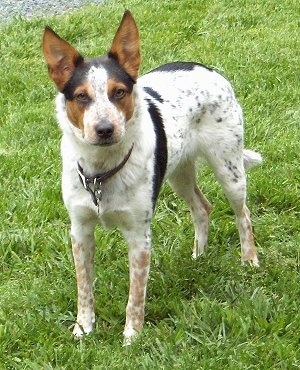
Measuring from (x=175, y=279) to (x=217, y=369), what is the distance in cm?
98

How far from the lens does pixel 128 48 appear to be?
167 inches

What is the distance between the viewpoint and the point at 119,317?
475cm

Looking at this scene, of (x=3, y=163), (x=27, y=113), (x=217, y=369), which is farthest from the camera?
(x=27, y=113)

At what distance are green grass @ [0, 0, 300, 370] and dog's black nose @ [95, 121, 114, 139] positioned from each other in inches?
44.5

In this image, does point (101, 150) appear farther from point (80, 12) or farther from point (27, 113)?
point (80, 12)

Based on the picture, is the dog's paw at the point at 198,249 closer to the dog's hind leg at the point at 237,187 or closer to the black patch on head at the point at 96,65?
the dog's hind leg at the point at 237,187

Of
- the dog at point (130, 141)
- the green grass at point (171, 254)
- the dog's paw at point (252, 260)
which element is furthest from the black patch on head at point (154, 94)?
the dog's paw at point (252, 260)

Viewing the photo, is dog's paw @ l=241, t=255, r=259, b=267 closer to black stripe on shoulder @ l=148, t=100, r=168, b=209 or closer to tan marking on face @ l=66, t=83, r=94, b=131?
black stripe on shoulder @ l=148, t=100, r=168, b=209

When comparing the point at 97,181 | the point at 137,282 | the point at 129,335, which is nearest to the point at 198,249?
the point at 137,282

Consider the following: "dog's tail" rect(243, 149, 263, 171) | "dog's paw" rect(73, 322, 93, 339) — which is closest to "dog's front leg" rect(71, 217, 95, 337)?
"dog's paw" rect(73, 322, 93, 339)

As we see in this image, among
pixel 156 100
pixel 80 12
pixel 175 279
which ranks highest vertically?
pixel 156 100

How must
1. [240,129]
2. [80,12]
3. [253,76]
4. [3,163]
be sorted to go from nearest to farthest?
1. [240,129]
2. [3,163]
3. [253,76]
4. [80,12]

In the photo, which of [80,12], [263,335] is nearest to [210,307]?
[263,335]

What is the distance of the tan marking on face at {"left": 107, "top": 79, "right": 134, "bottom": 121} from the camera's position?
4047mm
